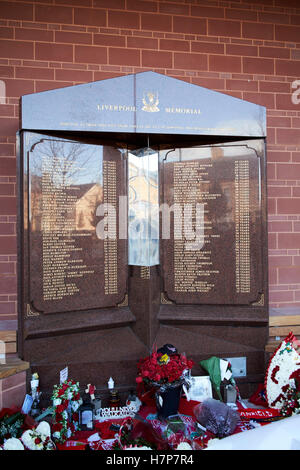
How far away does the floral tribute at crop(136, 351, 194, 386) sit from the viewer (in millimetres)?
2539

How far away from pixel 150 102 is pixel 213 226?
3.84ft

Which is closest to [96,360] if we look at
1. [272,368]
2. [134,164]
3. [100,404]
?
[100,404]

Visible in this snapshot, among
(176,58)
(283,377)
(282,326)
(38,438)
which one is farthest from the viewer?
(176,58)

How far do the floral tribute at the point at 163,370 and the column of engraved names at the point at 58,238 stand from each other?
33.2 inches

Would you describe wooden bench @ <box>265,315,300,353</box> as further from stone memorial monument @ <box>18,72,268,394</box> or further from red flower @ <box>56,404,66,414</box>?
red flower @ <box>56,404,66,414</box>

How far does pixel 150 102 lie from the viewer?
2840mm

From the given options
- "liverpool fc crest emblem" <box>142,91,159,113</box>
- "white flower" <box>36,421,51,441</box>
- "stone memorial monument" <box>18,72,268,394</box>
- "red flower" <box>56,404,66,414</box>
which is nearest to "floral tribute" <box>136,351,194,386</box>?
"stone memorial monument" <box>18,72,268,394</box>

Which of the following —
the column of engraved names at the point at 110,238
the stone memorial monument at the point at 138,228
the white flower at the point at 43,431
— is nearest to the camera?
the white flower at the point at 43,431

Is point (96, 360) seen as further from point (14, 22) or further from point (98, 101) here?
point (14, 22)

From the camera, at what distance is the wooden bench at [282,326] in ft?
10.5

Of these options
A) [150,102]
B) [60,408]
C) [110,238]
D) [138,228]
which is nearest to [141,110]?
[150,102]

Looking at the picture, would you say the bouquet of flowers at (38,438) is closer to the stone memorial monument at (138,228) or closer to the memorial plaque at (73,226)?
the stone memorial monument at (138,228)

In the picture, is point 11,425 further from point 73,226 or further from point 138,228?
point 138,228

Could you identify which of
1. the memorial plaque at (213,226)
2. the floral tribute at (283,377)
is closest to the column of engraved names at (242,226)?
the memorial plaque at (213,226)
